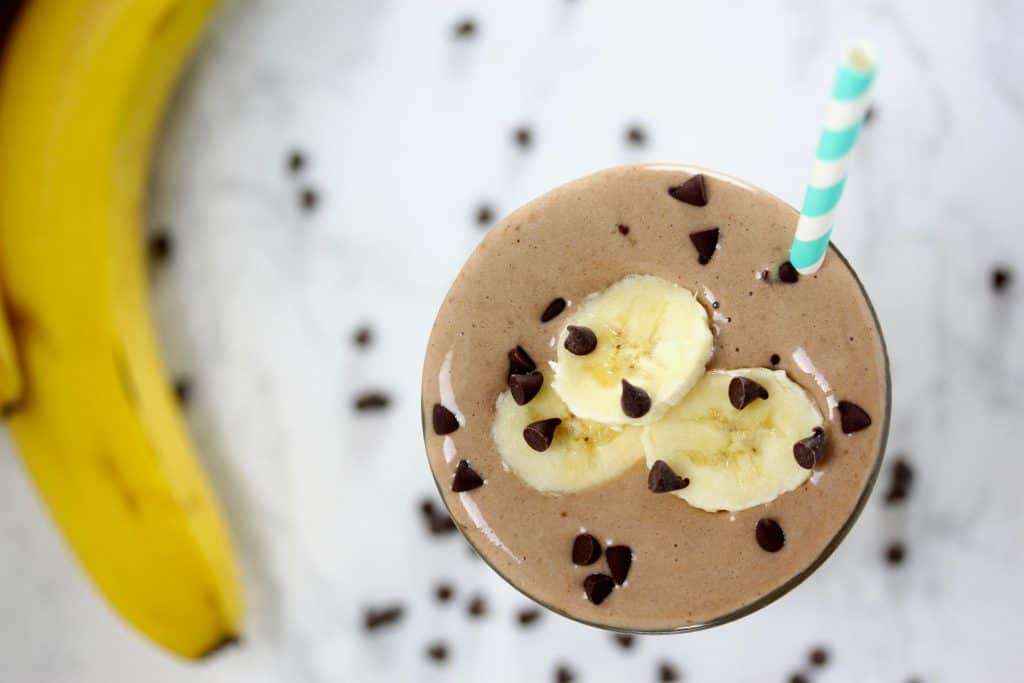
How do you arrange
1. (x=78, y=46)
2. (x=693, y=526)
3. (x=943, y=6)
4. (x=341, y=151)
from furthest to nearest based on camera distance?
(x=341, y=151) < (x=943, y=6) < (x=78, y=46) < (x=693, y=526)

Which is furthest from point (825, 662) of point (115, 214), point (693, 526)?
Result: point (115, 214)

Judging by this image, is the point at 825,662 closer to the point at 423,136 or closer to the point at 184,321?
the point at 423,136

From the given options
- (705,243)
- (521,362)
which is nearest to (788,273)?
(705,243)

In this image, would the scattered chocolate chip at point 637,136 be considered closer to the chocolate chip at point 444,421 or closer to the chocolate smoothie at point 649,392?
the chocolate smoothie at point 649,392

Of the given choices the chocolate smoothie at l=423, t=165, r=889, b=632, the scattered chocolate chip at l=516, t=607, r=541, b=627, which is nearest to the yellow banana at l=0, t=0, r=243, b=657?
the scattered chocolate chip at l=516, t=607, r=541, b=627

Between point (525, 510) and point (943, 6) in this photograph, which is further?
point (943, 6)

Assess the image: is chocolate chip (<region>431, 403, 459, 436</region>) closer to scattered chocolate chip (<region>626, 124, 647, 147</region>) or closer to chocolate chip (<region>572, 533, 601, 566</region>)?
chocolate chip (<region>572, 533, 601, 566</region>)

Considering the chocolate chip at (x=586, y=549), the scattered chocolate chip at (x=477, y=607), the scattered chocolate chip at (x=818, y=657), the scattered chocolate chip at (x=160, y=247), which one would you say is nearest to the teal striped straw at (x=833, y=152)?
the chocolate chip at (x=586, y=549)
